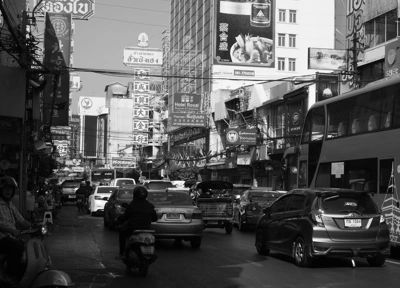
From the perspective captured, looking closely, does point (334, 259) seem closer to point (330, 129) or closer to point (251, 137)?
point (330, 129)

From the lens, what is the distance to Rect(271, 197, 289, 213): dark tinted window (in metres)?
14.3

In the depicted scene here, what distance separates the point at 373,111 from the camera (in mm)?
15758

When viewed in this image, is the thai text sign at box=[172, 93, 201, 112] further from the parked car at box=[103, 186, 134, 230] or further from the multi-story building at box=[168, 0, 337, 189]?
the parked car at box=[103, 186, 134, 230]

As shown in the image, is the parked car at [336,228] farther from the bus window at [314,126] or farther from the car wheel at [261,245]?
the bus window at [314,126]

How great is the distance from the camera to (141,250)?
35.7 ft

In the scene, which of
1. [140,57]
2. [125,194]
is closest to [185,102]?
[125,194]

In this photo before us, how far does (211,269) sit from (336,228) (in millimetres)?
2671

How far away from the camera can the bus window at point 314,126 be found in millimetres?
18656

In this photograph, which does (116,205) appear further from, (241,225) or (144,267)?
(144,267)

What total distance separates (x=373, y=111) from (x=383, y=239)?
4178 millimetres

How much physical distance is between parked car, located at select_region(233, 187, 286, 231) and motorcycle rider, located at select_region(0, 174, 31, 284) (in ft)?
50.8

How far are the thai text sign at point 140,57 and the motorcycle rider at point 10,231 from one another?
3280 inches

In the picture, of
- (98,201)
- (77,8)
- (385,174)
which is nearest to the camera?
(385,174)

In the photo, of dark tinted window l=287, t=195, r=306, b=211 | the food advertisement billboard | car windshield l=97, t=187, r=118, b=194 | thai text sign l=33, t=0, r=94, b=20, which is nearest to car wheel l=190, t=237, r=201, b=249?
dark tinted window l=287, t=195, r=306, b=211
